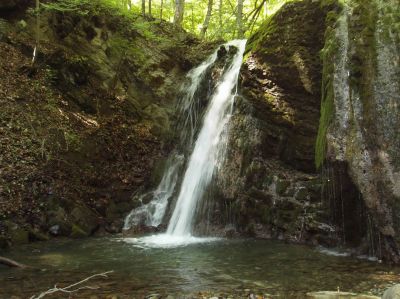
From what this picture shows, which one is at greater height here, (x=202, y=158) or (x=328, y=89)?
(x=328, y=89)

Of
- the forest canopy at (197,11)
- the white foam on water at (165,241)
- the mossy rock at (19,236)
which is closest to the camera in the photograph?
the mossy rock at (19,236)

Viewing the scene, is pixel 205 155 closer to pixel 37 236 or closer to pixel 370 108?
pixel 37 236

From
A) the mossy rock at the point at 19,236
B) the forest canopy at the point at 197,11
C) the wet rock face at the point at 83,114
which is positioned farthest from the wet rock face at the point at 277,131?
the forest canopy at the point at 197,11

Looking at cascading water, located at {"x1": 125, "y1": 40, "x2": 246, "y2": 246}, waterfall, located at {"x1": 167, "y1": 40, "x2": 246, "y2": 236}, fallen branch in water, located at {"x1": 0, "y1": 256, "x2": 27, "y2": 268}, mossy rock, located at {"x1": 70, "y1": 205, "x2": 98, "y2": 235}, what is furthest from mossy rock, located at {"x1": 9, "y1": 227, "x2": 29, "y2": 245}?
waterfall, located at {"x1": 167, "y1": 40, "x2": 246, "y2": 236}

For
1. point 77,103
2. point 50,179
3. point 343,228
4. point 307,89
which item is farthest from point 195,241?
point 77,103

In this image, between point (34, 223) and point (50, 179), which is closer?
point (34, 223)

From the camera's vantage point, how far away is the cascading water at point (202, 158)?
9.24 m

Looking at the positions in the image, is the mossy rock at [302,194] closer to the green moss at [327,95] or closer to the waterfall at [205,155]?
the green moss at [327,95]

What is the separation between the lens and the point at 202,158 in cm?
1070

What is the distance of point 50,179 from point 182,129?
479 cm

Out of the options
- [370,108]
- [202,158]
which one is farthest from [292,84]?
[202,158]

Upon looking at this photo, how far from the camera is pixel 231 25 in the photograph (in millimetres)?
10469

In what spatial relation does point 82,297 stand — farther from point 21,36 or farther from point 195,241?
point 21,36

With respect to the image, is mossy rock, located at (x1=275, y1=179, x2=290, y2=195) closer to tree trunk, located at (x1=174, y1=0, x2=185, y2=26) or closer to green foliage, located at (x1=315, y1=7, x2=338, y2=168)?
green foliage, located at (x1=315, y1=7, x2=338, y2=168)
